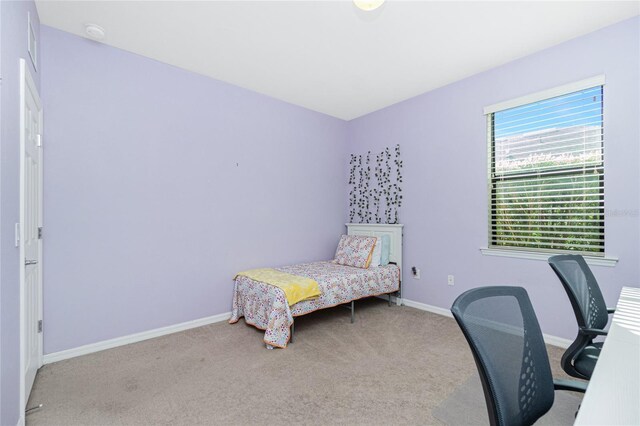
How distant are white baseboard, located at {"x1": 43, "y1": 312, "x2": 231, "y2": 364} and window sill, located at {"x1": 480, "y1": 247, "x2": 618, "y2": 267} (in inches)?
114

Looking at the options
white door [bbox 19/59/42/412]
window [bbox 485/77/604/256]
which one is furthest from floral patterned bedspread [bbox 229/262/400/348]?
white door [bbox 19/59/42/412]

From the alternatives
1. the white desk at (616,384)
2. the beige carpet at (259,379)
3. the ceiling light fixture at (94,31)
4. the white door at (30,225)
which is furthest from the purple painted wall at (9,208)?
the white desk at (616,384)

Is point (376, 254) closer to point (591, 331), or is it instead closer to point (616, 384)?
point (591, 331)

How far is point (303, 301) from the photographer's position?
9.91 feet

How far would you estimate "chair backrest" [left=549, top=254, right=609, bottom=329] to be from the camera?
1.58 m

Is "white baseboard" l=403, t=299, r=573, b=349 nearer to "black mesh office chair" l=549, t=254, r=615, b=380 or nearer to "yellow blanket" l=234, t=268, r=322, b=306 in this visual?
"black mesh office chair" l=549, t=254, r=615, b=380

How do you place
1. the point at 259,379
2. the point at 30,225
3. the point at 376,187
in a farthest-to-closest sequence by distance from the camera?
the point at 376,187 → the point at 259,379 → the point at 30,225

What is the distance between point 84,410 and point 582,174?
4054 millimetres

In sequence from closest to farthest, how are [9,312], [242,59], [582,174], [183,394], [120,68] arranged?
[9,312]
[183,394]
[582,174]
[120,68]
[242,59]

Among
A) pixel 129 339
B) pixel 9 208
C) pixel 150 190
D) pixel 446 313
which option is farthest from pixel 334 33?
pixel 129 339

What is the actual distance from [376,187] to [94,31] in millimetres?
3417

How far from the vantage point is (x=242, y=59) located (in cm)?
304

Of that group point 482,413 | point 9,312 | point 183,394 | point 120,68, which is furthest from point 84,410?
point 120,68

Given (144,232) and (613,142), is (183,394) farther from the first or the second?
(613,142)
